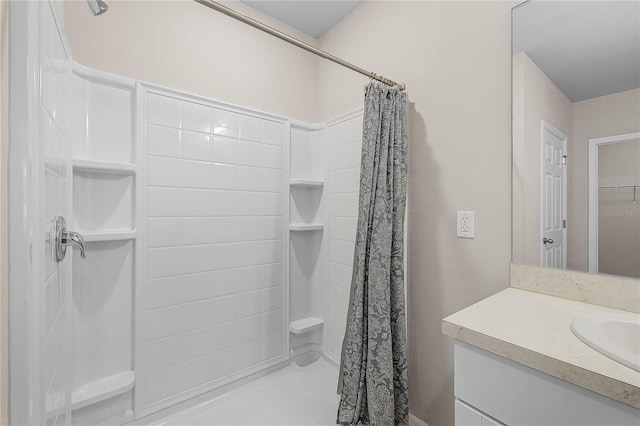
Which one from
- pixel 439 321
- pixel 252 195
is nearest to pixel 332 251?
pixel 252 195

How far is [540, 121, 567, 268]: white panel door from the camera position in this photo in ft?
3.58

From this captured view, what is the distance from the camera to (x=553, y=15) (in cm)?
110

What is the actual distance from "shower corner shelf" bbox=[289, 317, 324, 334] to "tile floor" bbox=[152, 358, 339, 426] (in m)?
0.29

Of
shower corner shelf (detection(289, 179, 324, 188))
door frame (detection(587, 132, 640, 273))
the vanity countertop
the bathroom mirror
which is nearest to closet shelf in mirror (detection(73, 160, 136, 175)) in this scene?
shower corner shelf (detection(289, 179, 324, 188))

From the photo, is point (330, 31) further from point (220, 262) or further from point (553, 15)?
point (220, 262)

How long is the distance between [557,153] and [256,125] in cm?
162

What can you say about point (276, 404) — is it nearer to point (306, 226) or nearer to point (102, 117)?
point (306, 226)

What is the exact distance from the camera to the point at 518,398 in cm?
69

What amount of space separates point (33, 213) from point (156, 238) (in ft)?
3.06

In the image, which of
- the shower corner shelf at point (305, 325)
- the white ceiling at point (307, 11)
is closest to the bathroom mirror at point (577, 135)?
the white ceiling at point (307, 11)

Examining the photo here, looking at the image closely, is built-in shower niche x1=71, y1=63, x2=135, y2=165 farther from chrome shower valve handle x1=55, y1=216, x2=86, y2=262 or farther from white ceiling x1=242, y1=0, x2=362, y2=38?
white ceiling x1=242, y1=0, x2=362, y2=38

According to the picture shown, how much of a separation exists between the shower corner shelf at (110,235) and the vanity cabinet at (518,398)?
1.53m

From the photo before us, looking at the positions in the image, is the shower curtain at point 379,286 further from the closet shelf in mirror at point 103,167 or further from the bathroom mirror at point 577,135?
the closet shelf in mirror at point 103,167

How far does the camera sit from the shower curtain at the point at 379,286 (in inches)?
51.8
